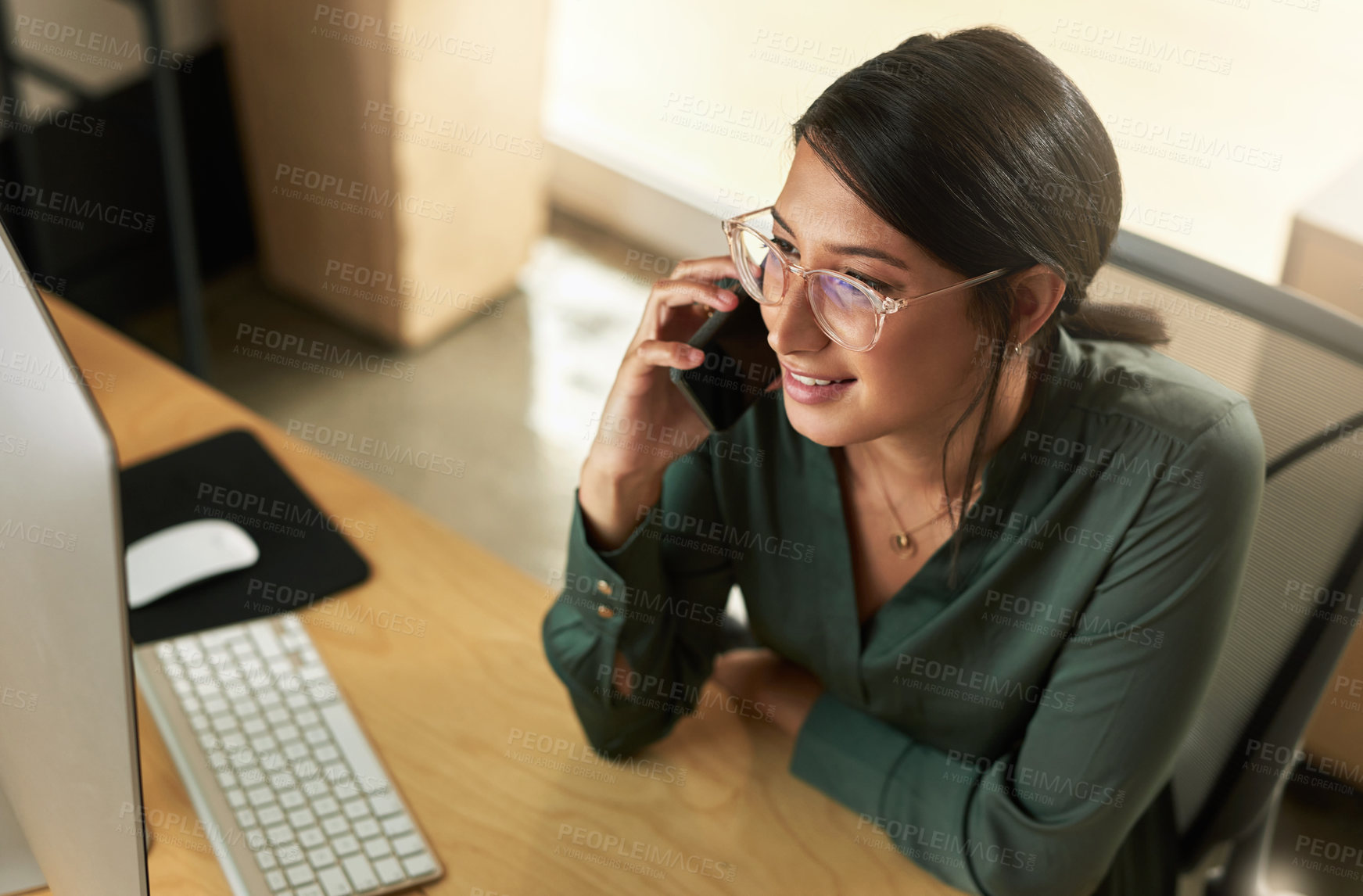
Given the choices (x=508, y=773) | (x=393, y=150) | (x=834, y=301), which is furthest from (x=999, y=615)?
(x=393, y=150)

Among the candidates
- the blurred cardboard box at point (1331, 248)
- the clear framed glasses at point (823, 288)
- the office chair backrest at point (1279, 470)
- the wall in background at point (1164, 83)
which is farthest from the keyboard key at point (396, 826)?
the wall in background at point (1164, 83)

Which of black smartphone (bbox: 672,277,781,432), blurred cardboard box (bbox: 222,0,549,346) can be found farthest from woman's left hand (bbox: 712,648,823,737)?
blurred cardboard box (bbox: 222,0,549,346)

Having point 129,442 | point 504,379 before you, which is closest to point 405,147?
point 504,379

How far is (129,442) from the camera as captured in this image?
1.52m

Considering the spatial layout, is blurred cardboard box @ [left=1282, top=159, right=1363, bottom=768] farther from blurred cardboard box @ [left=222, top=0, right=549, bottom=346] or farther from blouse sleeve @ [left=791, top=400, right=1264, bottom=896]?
blurred cardboard box @ [left=222, top=0, right=549, bottom=346]

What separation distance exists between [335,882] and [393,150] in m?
2.01

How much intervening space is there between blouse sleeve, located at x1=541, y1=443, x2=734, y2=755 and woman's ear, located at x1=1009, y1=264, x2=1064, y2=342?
368mm

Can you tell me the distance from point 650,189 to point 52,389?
2.88m

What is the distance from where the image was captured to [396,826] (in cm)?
116

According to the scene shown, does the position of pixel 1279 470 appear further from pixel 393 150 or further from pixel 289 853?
pixel 393 150

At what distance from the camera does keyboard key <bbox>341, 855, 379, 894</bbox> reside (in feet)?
3.64

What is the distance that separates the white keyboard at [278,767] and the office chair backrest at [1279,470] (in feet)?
Result: 2.67

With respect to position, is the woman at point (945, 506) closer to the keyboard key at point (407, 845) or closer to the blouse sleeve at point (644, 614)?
the blouse sleeve at point (644, 614)

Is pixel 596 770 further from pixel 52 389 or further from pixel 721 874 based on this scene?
pixel 52 389
